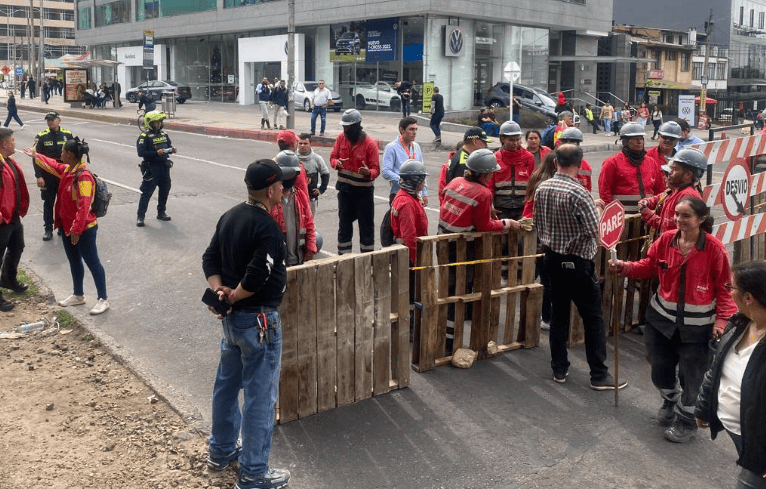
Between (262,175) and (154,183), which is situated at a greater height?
(262,175)

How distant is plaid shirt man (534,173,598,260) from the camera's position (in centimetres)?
604

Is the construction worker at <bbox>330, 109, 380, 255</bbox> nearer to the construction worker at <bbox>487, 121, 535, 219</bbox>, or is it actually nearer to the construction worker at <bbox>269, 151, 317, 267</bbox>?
the construction worker at <bbox>487, 121, 535, 219</bbox>

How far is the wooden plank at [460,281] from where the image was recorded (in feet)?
21.4

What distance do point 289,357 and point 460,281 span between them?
1.76m

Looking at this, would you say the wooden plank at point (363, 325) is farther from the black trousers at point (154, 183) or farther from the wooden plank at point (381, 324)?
the black trousers at point (154, 183)

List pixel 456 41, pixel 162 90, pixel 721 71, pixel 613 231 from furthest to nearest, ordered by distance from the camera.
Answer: pixel 721 71, pixel 162 90, pixel 456 41, pixel 613 231

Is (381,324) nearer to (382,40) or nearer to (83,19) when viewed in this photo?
(382,40)

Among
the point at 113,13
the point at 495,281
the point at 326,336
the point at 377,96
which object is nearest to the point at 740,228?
the point at 495,281

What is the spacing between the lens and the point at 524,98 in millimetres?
35406

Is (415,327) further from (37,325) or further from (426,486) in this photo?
(37,325)

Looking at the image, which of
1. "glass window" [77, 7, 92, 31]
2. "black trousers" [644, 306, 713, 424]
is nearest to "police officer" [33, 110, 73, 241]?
"black trousers" [644, 306, 713, 424]

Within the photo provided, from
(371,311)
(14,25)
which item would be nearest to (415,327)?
(371,311)

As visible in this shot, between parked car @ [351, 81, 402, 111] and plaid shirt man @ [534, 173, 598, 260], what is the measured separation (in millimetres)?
32113

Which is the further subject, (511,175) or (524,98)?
(524,98)
